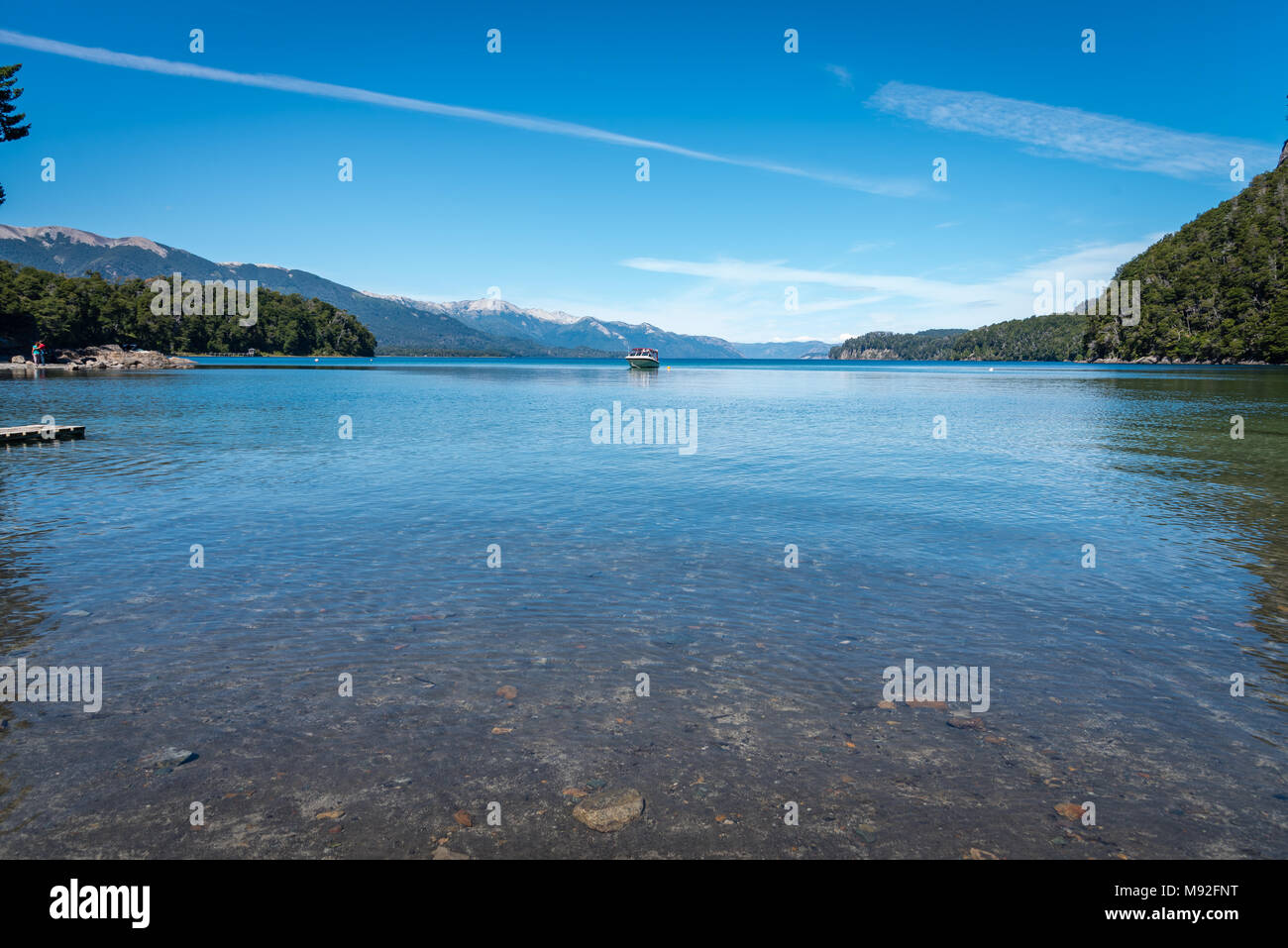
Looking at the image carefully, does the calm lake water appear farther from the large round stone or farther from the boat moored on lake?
the boat moored on lake


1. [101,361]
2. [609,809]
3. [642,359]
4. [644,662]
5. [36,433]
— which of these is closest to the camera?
[609,809]

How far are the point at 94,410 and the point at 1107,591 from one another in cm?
6540

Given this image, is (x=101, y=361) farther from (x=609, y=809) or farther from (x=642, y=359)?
(x=609, y=809)

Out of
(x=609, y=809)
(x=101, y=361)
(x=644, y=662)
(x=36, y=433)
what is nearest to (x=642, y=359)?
(x=101, y=361)

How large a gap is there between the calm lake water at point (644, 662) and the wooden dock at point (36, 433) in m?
10.7

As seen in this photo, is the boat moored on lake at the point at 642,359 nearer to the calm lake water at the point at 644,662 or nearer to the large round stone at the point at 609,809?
the calm lake water at the point at 644,662

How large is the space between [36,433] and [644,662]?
39.3 m

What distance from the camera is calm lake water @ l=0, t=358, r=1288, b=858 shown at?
270 inches

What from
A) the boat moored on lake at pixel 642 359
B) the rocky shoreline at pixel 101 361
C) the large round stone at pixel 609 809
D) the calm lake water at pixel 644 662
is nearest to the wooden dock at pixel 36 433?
the calm lake water at pixel 644 662

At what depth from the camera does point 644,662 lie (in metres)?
10.8

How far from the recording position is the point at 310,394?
269 ft

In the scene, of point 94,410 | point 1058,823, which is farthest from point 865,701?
point 94,410

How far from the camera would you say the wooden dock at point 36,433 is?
33.8 meters

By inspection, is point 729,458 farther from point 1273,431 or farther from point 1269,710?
point 1273,431
